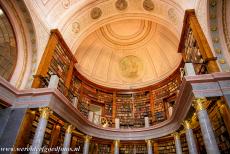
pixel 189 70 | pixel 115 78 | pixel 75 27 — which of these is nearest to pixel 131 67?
pixel 115 78

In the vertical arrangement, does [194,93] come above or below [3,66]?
below

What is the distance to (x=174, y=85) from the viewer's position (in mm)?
8961

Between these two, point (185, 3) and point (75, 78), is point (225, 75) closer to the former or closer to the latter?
point (185, 3)

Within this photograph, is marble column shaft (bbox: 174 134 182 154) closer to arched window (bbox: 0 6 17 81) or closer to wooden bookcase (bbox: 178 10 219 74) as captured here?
wooden bookcase (bbox: 178 10 219 74)

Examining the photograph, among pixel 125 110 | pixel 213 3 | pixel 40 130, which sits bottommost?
pixel 40 130

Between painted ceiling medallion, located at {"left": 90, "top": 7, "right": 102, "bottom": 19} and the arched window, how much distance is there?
13.8 ft

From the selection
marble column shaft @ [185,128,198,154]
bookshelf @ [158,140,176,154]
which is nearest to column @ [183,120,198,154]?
marble column shaft @ [185,128,198,154]

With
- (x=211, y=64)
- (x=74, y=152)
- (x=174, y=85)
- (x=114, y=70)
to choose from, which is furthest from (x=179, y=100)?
(x=114, y=70)

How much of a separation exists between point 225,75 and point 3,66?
6.71 m

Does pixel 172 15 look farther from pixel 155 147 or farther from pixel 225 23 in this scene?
pixel 155 147

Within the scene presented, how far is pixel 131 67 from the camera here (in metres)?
11.3

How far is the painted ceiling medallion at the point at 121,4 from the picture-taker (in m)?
8.91

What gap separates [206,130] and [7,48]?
646 centimetres

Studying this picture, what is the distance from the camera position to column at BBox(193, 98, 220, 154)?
3.64 m
